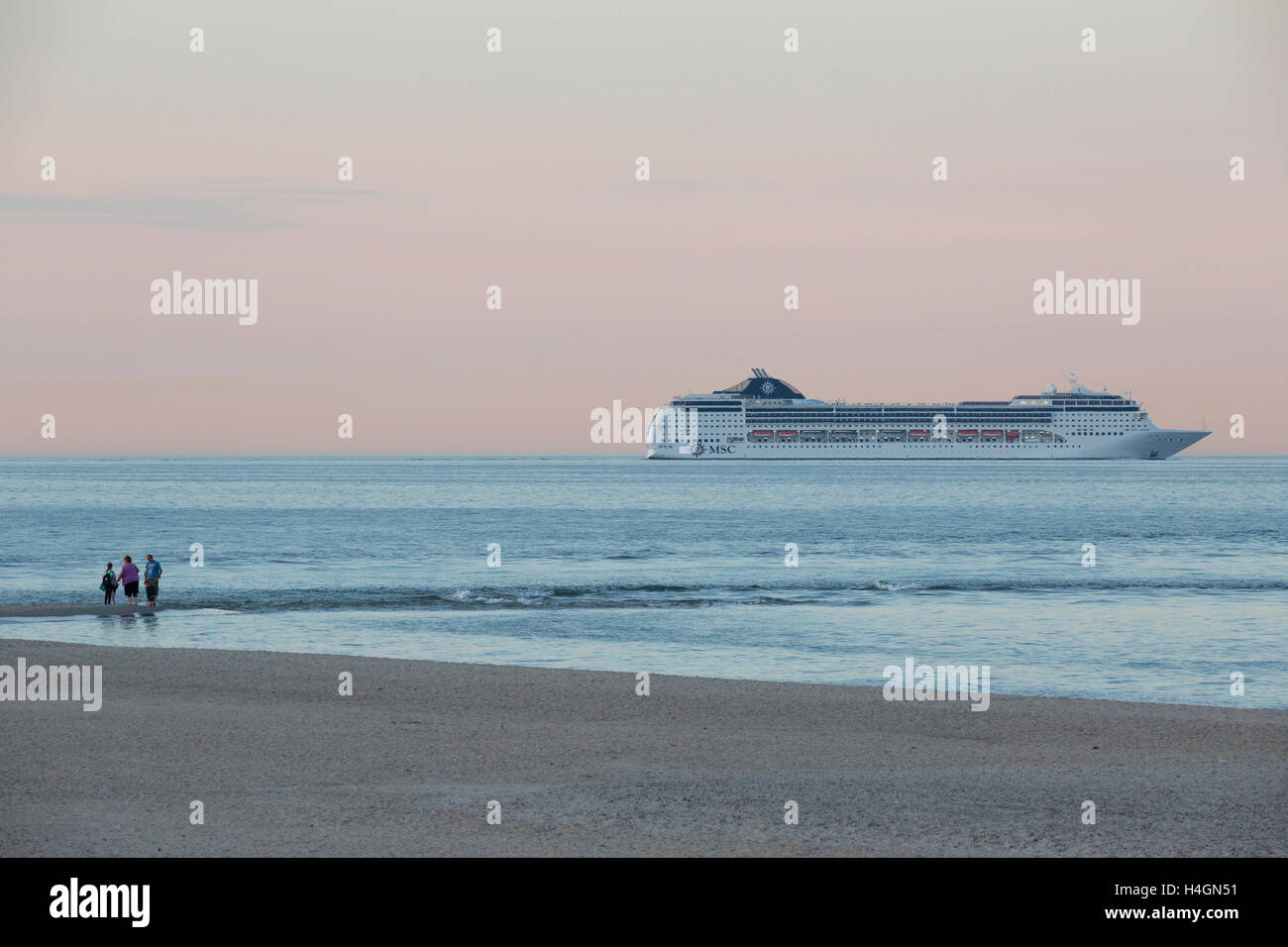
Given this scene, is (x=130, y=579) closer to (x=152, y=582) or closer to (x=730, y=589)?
(x=152, y=582)

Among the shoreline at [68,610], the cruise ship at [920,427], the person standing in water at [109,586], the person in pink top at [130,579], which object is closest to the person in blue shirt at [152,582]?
the shoreline at [68,610]

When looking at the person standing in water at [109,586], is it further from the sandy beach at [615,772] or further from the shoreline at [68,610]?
the sandy beach at [615,772]

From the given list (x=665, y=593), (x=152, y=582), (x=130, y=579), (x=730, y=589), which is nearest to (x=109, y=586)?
(x=130, y=579)

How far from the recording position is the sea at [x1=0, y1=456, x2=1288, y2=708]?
19.7m

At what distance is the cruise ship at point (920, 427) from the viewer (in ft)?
500

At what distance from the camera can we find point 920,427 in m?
159

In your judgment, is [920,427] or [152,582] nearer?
[152,582]

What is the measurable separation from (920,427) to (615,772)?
153m

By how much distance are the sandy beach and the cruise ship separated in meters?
140

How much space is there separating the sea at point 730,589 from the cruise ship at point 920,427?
80.7m

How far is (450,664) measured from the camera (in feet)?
58.4
